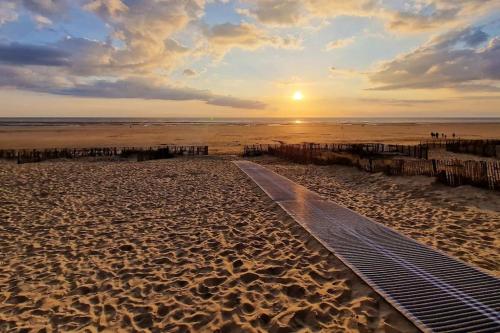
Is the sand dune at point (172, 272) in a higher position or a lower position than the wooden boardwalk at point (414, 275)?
lower

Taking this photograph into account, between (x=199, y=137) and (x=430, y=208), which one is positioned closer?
(x=430, y=208)

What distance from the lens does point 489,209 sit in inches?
361

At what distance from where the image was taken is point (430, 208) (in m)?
9.59

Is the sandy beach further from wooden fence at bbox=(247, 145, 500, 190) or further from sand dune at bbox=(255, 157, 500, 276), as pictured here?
sand dune at bbox=(255, 157, 500, 276)

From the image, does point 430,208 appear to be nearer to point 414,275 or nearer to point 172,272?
point 414,275

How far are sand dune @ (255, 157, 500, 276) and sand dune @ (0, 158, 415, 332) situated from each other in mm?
2310

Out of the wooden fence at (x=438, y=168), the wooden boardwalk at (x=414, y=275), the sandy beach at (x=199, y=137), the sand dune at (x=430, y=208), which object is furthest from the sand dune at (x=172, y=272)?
the sandy beach at (x=199, y=137)

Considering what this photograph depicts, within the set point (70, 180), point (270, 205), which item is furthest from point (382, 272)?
point (70, 180)

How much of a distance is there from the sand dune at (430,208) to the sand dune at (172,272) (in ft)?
7.58

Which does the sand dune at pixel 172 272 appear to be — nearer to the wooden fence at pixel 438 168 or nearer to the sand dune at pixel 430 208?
the sand dune at pixel 430 208

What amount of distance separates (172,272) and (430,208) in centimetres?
710

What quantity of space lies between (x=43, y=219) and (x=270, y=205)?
5734 mm

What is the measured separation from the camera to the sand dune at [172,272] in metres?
4.33

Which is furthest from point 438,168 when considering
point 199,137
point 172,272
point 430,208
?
point 199,137
